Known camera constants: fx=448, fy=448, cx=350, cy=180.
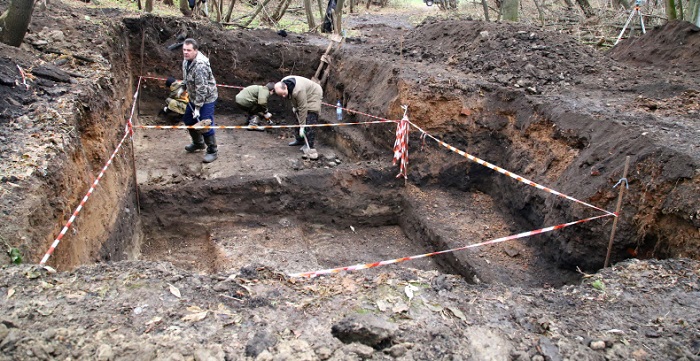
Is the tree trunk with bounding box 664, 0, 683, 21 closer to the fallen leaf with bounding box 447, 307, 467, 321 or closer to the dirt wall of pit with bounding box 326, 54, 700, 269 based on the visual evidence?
the dirt wall of pit with bounding box 326, 54, 700, 269

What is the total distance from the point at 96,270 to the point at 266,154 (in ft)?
15.8

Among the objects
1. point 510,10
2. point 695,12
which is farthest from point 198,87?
point 695,12

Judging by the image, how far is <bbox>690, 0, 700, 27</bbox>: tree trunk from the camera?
345 inches

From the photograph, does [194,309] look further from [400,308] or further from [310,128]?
[310,128]

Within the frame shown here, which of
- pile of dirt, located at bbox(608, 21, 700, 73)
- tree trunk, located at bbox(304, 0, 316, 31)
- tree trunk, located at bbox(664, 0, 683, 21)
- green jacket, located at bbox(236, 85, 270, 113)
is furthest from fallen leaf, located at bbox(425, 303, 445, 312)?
tree trunk, located at bbox(304, 0, 316, 31)

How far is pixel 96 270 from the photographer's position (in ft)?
10.1

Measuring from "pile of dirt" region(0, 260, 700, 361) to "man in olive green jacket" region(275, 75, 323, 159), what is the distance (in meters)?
4.32

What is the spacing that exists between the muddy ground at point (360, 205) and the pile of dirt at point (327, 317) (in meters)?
0.01

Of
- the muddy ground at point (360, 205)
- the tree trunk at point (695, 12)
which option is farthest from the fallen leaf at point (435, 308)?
the tree trunk at point (695, 12)

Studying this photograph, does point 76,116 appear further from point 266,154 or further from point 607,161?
point 607,161

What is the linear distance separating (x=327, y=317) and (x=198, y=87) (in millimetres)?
4729

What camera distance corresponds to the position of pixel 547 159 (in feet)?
18.5

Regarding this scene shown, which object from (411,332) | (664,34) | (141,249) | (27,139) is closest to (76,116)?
(27,139)

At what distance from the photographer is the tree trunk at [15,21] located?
5469mm
